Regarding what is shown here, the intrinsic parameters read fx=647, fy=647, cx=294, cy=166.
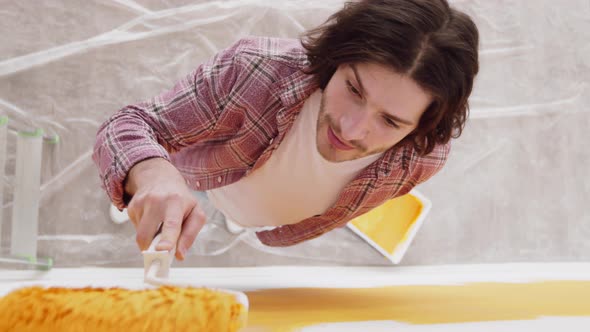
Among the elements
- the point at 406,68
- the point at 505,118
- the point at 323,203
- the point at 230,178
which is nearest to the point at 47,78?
the point at 230,178

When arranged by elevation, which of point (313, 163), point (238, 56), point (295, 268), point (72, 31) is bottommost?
point (295, 268)

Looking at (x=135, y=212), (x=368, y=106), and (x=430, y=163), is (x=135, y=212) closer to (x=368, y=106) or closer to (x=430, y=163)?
(x=368, y=106)

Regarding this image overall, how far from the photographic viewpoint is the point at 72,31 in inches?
64.6

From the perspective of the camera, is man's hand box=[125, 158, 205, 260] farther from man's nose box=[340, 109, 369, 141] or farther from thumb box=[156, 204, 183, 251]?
man's nose box=[340, 109, 369, 141]

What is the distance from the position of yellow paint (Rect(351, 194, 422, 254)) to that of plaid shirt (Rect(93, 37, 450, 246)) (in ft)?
2.15

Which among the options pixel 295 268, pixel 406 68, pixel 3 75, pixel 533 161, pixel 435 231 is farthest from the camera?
pixel 533 161

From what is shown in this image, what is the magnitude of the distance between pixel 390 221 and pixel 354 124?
3.12 feet

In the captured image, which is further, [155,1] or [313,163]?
[155,1]

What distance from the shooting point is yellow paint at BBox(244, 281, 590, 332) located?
0.79 metres

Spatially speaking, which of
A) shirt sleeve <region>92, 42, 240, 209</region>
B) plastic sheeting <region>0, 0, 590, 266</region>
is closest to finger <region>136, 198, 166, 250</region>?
shirt sleeve <region>92, 42, 240, 209</region>

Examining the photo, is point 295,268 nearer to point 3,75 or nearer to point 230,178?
point 230,178

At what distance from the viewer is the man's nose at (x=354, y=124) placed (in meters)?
0.88

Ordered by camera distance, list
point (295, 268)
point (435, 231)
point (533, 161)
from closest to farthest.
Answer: point (295, 268) < point (435, 231) < point (533, 161)

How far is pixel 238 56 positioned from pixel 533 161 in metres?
1.30
